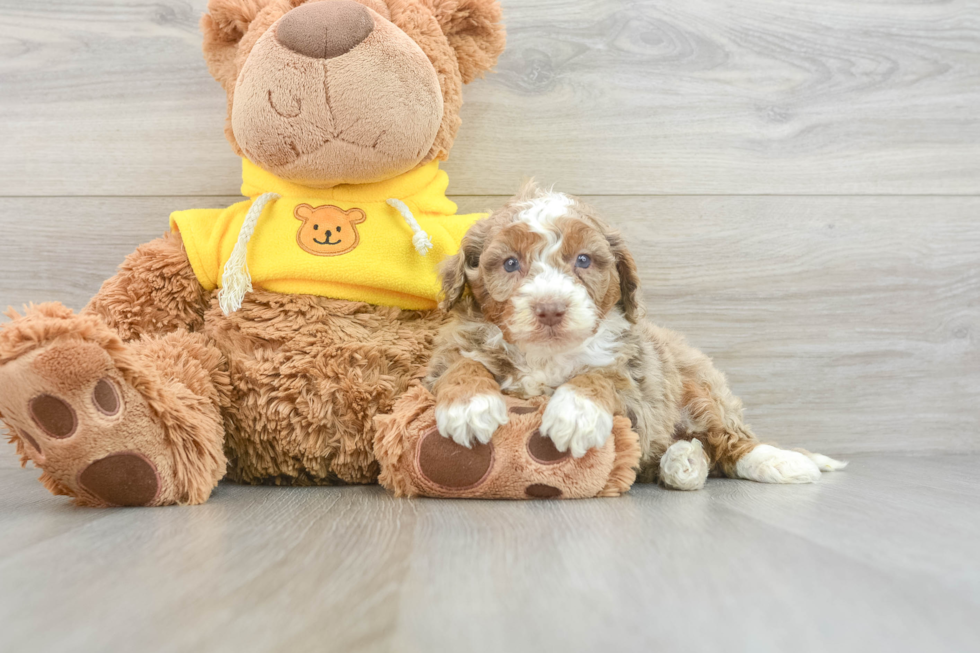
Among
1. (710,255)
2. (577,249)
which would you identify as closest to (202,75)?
(577,249)

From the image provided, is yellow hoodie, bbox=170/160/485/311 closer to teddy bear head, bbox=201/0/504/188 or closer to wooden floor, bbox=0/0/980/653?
teddy bear head, bbox=201/0/504/188

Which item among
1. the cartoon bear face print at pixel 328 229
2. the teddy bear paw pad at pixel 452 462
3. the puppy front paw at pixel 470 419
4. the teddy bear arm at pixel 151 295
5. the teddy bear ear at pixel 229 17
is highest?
the teddy bear ear at pixel 229 17

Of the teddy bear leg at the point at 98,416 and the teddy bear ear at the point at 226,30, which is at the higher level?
the teddy bear ear at the point at 226,30

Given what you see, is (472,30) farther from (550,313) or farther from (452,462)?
(452,462)

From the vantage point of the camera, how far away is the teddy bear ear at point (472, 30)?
1.56 metres

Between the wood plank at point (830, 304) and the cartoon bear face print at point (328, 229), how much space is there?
705mm

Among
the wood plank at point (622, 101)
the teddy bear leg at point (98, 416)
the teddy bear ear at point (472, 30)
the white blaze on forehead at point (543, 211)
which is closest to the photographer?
the teddy bear leg at point (98, 416)

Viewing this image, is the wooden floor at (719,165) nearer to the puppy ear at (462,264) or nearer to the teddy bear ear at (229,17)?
the teddy bear ear at (229,17)

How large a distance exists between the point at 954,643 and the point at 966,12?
1.89 meters

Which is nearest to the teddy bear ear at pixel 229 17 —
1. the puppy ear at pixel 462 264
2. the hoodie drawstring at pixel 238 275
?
the hoodie drawstring at pixel 238 275

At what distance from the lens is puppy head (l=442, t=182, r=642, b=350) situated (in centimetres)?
123

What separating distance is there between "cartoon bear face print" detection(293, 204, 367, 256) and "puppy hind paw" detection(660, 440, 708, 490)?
2.47ft

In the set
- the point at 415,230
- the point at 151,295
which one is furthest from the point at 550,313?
the point at 151,295

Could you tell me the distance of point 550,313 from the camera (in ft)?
3.99
